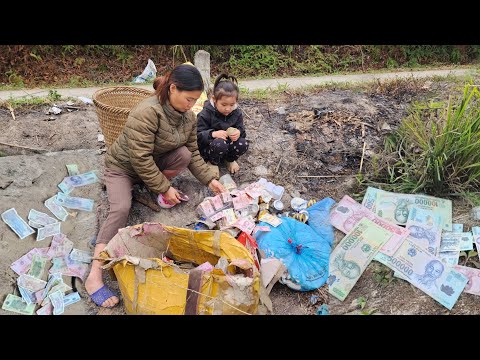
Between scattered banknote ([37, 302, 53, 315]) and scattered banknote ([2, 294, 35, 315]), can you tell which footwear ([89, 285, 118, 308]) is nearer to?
scattered banknote ([37, 302, 53, 315])

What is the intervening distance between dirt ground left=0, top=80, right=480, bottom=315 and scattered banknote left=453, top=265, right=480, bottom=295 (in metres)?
0.04

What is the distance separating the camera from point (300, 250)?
3.12 metres

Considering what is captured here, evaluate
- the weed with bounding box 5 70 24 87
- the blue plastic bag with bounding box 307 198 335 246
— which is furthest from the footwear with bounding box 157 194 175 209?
the weed with bounding box 5 70 24 87

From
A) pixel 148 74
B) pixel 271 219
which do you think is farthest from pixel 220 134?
pixel 148 74

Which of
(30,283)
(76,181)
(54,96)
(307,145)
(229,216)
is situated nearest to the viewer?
(30,283)

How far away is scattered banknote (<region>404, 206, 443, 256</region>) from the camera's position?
309cm

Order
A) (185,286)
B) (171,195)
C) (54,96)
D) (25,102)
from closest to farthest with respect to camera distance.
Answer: (185,286) < (171,195) < (25,102) < (54,96)

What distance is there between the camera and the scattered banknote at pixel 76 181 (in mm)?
3484

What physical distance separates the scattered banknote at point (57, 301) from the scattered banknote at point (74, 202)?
2.45 ft

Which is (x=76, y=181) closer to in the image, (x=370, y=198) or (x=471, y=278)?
(x=370, y=198)

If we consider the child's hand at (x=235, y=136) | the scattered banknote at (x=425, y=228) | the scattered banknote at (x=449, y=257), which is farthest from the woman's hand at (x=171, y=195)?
the scattered banknote at (x=449, y=257)

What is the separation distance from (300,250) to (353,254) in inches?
14.8

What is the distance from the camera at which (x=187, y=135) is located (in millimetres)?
3225

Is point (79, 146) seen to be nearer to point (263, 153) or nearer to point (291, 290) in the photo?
point (263, 153)
